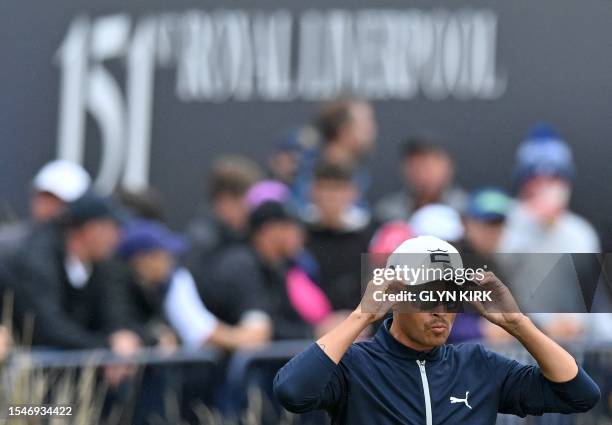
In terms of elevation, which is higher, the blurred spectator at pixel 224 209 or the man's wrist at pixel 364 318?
the man's wrist at pixel 364 318

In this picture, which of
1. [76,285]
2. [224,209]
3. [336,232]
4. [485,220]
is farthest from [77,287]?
[485,220]

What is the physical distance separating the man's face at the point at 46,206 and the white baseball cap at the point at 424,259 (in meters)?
3.71

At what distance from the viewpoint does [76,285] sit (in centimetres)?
693

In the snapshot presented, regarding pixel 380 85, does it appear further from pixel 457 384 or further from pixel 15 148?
pixel 457 384

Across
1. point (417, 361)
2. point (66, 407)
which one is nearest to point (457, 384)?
point (417, 361)

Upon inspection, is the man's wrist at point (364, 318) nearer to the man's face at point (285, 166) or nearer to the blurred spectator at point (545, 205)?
the blurred spectator at point (545, 205)

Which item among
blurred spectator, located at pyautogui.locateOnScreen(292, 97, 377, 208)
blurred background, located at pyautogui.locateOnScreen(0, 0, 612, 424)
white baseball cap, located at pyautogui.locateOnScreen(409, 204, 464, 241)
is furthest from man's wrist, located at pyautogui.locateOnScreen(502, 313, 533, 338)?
blurred spectator, located at pyautogui.locateOnScreen(292, 97, 377, 208)

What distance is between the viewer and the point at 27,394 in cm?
610

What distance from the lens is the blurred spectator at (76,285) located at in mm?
6793

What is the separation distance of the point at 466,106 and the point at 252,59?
1215 mm

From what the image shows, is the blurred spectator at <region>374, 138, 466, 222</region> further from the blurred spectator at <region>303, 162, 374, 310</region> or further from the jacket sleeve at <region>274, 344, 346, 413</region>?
the jacket sleeve at <region>274, 344, 346, 413</region>

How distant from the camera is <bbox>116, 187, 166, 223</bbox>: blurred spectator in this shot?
7.85 meters

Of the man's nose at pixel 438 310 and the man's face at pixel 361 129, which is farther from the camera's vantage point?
the man's face at pixel 361 129

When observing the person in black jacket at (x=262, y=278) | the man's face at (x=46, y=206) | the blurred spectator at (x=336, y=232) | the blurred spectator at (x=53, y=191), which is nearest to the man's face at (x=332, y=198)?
the blurred spectator at (x=336, y=232)
